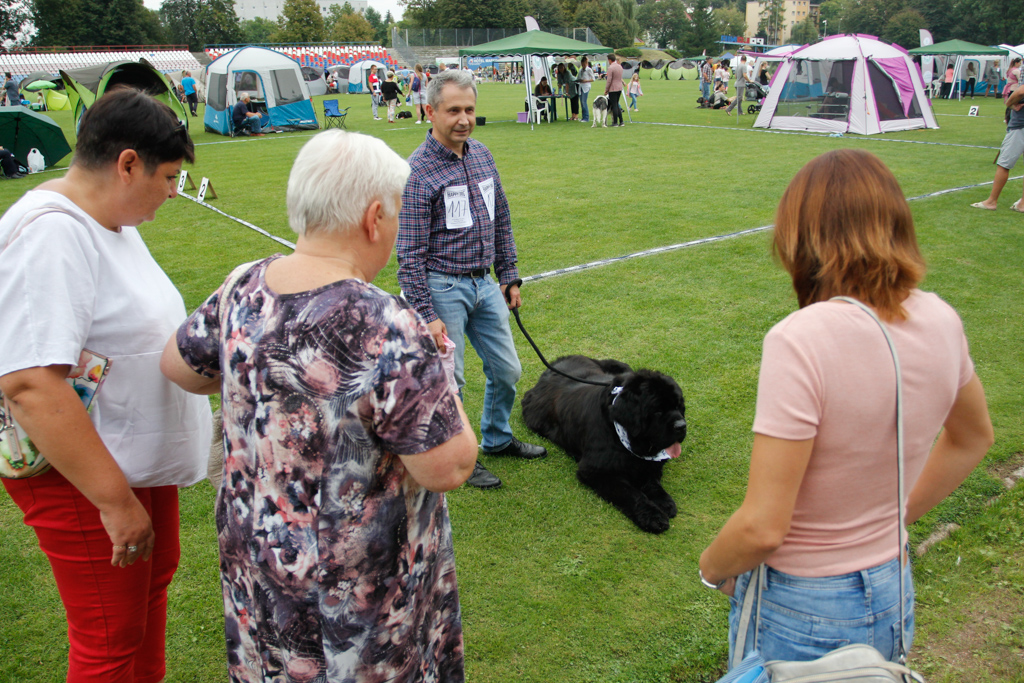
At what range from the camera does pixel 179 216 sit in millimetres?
10125

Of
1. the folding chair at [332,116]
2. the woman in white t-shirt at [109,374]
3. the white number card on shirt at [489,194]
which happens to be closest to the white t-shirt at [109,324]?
the woman in white t-shirt at [109,374]

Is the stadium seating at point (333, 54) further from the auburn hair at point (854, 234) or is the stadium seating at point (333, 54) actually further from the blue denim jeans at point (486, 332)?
the auburn hair at point (854, 234)

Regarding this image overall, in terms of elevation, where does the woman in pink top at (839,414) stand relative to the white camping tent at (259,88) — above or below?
below

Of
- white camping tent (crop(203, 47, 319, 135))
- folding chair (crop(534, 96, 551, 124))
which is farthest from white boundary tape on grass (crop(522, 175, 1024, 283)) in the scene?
white camping tent (crop(203, 47, 319, 135))

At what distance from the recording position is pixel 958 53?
27.0m

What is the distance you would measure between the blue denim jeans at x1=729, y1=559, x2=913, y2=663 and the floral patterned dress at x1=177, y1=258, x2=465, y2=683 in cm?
81

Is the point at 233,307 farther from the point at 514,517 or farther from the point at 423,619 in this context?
the point at 514,517

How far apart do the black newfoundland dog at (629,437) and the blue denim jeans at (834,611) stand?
5.82 feet

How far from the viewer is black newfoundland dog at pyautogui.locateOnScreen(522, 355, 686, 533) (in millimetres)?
3191

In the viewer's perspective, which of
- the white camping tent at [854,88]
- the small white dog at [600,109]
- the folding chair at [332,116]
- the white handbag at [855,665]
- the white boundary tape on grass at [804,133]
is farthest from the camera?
the folding chair at [332,116]

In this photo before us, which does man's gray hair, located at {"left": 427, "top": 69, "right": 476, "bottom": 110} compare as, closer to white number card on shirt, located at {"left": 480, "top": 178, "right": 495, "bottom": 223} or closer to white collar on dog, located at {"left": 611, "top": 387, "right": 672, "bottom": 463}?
white number card on shirt, located at {"left": 480, "top": 178, "right": 495, "bottom": 223}

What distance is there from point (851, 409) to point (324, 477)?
3.56 ft

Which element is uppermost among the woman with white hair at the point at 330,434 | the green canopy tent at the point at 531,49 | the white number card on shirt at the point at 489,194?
the green canopy tent at the point at 531,49

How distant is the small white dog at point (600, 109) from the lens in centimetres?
1991
